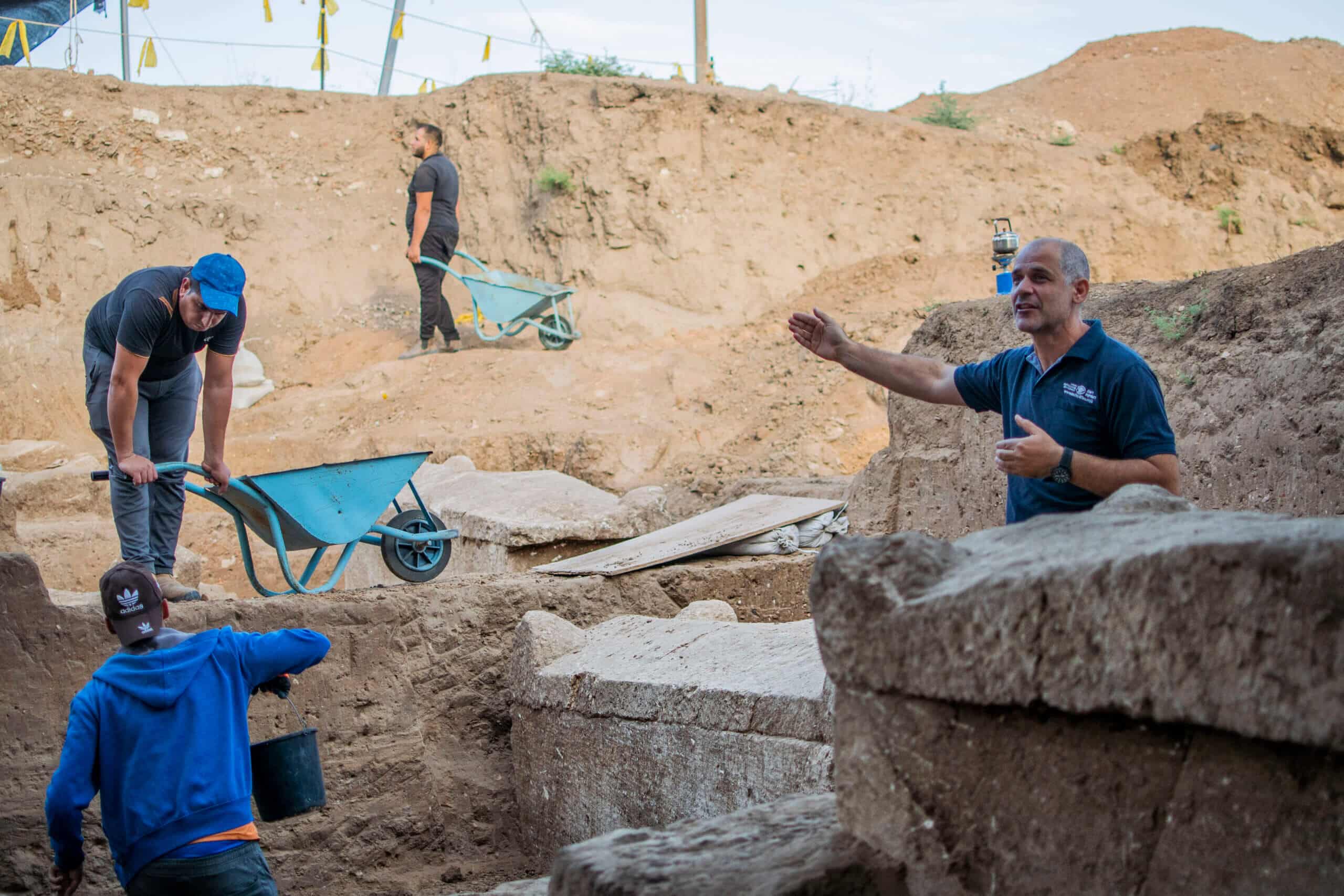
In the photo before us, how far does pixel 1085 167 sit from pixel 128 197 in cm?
1238

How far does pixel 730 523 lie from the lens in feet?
19.9

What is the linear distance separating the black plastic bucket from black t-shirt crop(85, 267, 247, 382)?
1.70m

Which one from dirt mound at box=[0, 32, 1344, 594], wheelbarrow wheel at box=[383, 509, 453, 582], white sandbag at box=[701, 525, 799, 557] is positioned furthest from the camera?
dirt mound at box=[0, 32, 1344, 594]

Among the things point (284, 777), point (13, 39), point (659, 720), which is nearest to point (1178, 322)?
point (659, 720)

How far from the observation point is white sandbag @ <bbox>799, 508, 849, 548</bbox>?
5961 millimetres

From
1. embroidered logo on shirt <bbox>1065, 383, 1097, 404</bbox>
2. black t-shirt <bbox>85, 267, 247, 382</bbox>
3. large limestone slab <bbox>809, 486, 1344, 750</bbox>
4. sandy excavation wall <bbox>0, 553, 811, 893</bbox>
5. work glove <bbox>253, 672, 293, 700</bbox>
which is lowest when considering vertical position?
sandy excavation wall <bbox>0, 553, 811, 893</bbox>

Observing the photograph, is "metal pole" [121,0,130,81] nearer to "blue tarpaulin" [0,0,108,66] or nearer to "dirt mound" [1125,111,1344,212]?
"blue tarpaulin" [0,0,108,66]

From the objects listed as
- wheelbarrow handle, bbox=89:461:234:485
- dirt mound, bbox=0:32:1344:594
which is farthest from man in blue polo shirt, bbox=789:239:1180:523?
dirt mound, bbox=0:32:1344:594

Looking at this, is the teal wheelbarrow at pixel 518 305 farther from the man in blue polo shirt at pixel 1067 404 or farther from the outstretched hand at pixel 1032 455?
the outstretched hand at pixel 1032 455

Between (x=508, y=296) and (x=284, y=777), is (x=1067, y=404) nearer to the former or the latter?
(x=284, y=777)

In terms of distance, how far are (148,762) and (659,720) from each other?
1.61 metres

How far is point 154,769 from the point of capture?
2.87 m

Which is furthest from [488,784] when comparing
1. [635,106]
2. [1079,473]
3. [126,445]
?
[635,106]

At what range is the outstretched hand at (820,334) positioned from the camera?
3266mm
